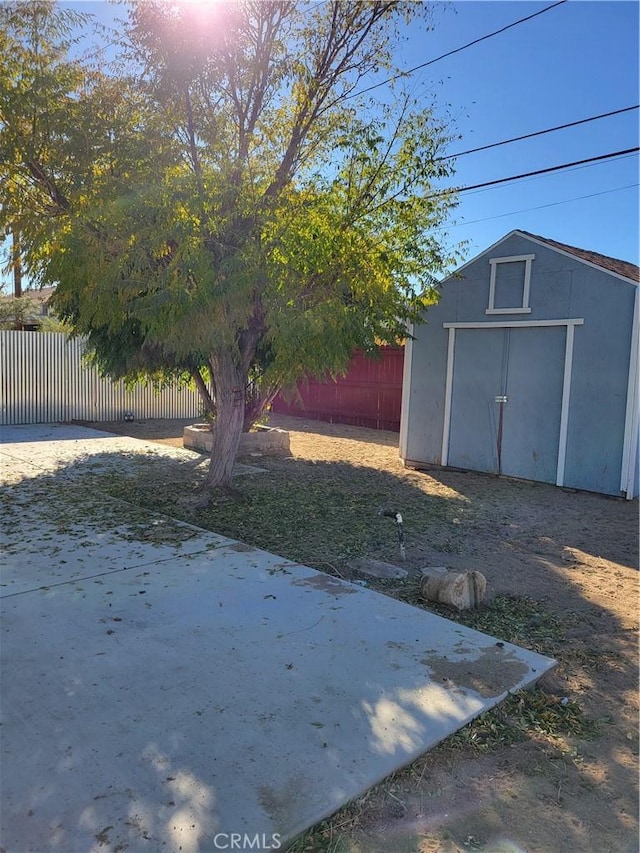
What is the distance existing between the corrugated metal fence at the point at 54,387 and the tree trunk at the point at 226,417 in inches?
246

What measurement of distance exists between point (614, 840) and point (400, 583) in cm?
245

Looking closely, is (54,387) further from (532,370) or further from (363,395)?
(532,370)

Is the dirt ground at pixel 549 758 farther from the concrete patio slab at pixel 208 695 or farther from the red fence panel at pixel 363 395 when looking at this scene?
the red fence panel at pixel 363 395

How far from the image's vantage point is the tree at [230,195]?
219 inches

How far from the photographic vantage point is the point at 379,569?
477cm

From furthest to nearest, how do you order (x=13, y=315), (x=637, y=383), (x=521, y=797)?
(x=13, y=315) < (x=637, y=383) < (x=521, y=797)

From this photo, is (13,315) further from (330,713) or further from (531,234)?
(330,713)

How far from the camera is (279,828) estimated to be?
207cm

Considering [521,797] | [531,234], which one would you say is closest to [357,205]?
[531,234]

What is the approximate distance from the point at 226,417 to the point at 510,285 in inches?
177

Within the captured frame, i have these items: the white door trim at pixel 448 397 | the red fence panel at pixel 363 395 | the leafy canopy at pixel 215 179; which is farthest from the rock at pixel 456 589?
the red fence panel at pixel 363 395

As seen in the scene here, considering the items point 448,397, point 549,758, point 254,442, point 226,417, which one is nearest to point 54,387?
point 254,442

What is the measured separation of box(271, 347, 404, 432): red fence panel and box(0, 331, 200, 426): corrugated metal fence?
4.23 m

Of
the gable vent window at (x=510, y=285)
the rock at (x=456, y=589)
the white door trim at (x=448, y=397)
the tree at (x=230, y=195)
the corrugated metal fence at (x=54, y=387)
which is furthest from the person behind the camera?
the corrugated metal fence at (x=54, y=387)
